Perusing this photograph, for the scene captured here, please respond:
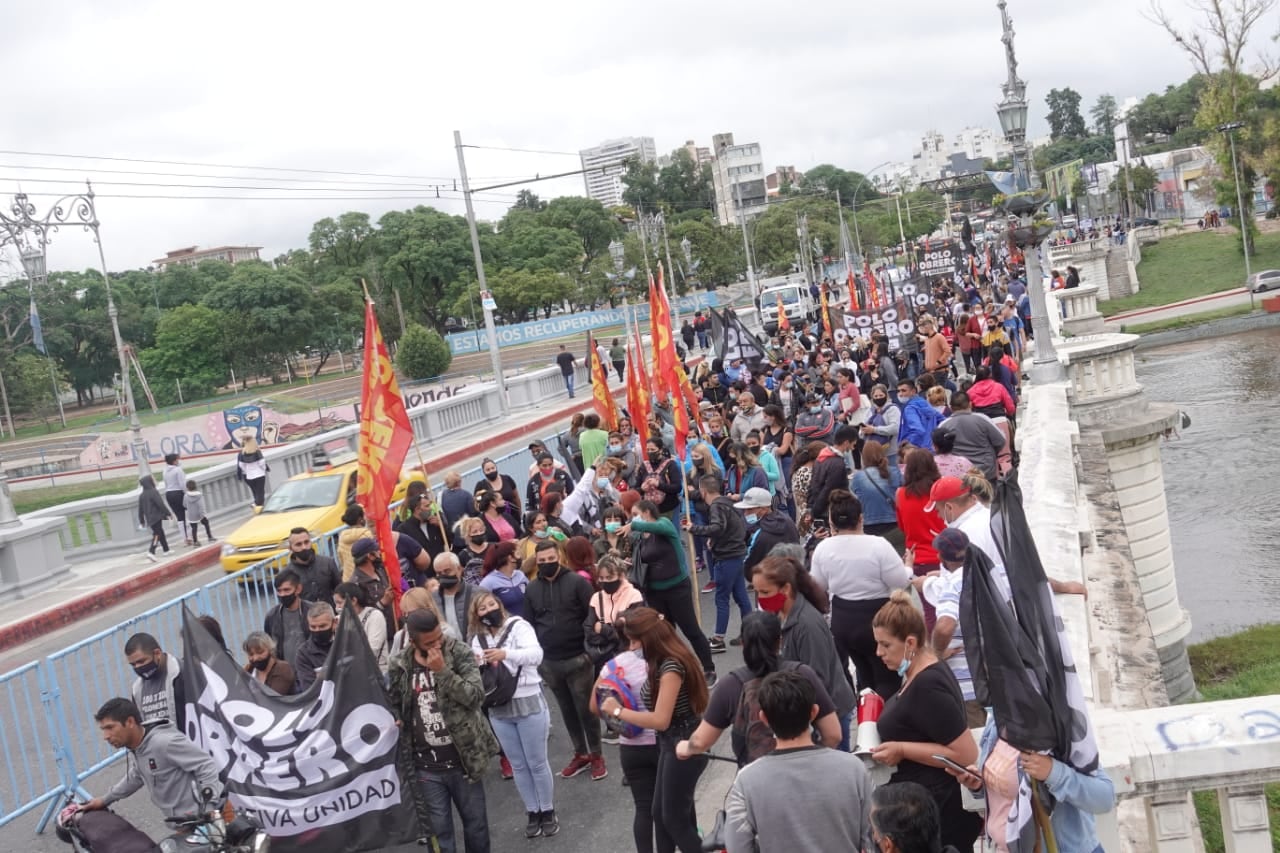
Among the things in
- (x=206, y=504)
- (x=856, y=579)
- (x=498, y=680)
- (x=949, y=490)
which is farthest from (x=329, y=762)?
(x=206, y=504)

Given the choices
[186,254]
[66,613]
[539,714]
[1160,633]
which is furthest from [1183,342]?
[186,254]

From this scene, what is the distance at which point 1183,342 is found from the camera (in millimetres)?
50562

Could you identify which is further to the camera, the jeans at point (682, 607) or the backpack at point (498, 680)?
the jeans at point (682, 607)

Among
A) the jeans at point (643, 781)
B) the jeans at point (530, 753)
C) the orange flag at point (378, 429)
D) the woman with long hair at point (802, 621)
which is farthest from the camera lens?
the orange flag at point (378, 429)

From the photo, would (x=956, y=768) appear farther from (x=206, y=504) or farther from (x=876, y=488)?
(x=206, y=504)

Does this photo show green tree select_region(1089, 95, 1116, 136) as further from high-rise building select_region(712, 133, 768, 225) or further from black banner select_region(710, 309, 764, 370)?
black banner select_region(710, 309, 764, 370)

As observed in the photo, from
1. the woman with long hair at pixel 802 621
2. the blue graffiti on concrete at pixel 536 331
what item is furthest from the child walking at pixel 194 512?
the blue graffiti on concrete at pixel 536 331

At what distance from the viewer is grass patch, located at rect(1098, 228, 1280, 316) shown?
64500 millimetres

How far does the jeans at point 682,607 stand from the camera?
8.64 metres

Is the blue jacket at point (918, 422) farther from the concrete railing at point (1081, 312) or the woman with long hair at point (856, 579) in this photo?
the concrete railing at point (1081, 312)

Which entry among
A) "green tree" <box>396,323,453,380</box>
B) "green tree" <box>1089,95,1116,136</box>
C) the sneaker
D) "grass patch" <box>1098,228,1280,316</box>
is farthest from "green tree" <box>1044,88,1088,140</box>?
the sneaker

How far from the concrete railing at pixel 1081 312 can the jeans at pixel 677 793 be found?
1553 centimetres

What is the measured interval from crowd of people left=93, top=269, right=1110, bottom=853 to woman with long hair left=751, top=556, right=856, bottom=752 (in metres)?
0.01

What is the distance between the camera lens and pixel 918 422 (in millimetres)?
11391
